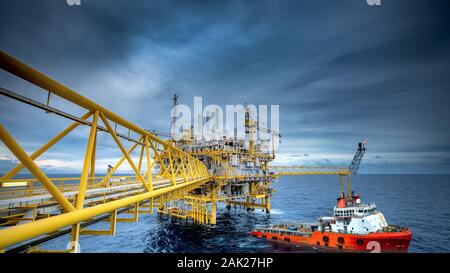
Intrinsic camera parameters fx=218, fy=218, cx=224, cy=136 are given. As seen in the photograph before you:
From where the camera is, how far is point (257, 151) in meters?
62.6

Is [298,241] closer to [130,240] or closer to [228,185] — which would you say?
[228,185]

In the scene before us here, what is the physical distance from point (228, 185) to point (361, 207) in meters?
26.7

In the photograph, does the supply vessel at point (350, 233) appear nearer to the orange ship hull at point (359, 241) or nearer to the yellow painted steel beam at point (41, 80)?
the orange ship hull at point (359, 241)

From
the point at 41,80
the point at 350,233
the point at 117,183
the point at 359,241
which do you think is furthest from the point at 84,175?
the point at 350,233

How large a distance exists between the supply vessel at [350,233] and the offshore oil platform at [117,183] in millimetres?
12263

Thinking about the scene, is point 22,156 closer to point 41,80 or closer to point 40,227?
point 40,227

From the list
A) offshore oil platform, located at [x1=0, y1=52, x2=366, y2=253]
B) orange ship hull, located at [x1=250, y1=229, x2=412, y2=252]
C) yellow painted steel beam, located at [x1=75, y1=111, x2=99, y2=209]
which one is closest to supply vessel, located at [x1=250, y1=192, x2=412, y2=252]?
orange ship hull, located at [x1=250, y1=229, x2=412, y2=252]

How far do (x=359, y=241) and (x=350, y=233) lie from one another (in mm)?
2034

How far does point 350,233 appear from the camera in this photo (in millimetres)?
29484

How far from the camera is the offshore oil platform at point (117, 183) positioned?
5109mm
